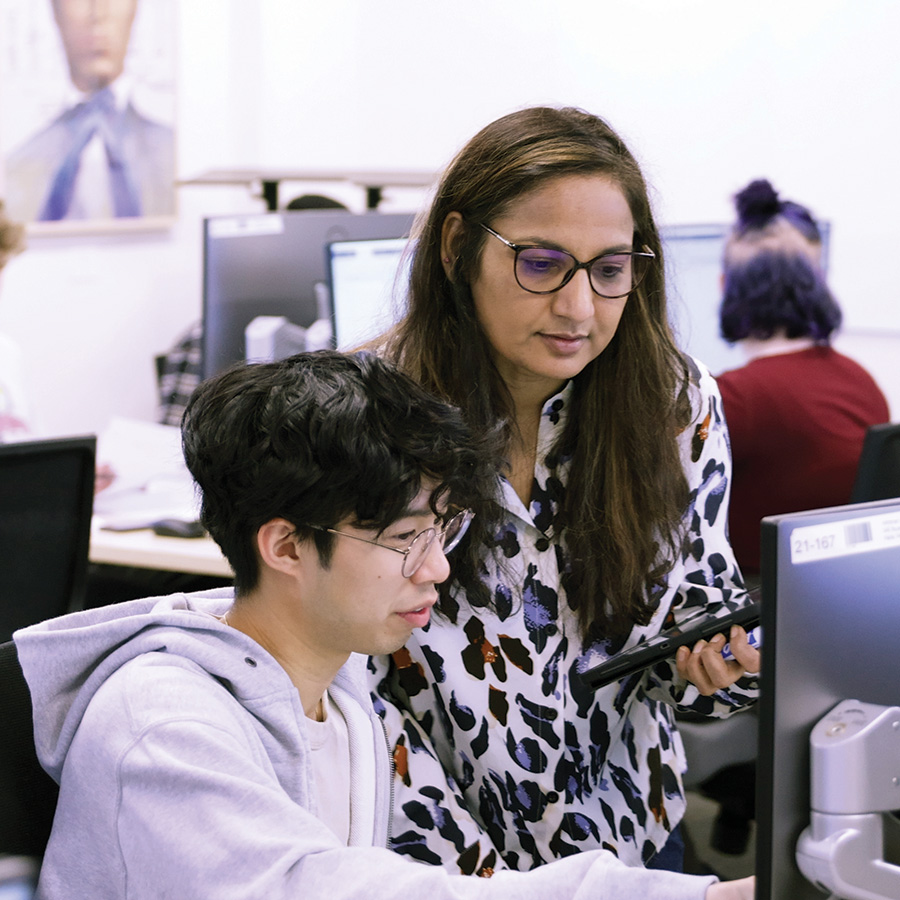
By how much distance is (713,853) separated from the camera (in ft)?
8.07

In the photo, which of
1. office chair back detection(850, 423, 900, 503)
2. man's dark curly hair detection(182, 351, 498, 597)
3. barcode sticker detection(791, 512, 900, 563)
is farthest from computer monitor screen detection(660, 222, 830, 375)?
barcode sticker detection(791, 512, 900, 563)

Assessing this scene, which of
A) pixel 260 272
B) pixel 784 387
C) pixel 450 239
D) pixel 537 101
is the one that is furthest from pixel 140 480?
pixel 537 101

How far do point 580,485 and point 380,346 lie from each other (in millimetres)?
255

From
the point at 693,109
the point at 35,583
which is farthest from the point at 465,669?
the point at 693,109

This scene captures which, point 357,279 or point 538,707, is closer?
point 538,707

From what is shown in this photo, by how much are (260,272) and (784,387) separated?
3.74 ft

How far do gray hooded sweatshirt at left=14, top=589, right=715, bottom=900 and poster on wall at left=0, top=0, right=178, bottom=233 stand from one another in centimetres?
311

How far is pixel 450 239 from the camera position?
119 cm

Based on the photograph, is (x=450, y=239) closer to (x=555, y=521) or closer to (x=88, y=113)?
(x=555, y=521)

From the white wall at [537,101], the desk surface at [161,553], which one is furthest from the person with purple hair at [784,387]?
the white wall at [537,101]

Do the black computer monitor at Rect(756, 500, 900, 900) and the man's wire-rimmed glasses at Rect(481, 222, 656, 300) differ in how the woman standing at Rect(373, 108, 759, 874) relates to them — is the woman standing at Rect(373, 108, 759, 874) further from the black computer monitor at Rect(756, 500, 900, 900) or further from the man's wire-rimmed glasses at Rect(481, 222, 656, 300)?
the black computer monitor at Rect(756, 500, 900, 900)

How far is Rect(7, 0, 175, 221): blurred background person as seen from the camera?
3.74 meters

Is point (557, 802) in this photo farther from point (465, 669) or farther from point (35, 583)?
point (35, 583)

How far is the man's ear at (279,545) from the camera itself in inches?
37.1
